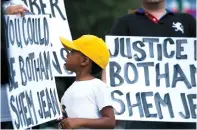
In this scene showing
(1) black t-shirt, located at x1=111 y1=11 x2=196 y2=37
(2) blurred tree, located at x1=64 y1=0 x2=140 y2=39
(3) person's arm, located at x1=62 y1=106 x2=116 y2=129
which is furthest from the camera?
(2) blurred tree, located at x1=64 y1=0 x2=140 y2=39

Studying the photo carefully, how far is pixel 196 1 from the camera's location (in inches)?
261

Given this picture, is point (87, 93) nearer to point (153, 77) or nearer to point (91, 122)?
point (91, 122)

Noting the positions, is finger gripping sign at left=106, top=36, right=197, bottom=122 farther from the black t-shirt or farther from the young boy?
the young boy

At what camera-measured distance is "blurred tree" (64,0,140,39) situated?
6.58m

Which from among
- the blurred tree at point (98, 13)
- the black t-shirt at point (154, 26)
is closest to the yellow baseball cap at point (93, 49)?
the black t-shirt at point (154, 26)

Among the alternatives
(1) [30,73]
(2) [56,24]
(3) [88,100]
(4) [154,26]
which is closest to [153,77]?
(4) [154,26]

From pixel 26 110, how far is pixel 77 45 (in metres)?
0.52

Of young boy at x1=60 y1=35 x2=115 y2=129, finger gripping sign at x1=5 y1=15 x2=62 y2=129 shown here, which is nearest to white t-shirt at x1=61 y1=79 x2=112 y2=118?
young boy at x1=60 y1=35 x2=115 y2=129

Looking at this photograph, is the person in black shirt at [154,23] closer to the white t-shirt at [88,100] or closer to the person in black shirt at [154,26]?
the person in black shirt at [154,26]

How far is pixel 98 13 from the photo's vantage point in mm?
6711

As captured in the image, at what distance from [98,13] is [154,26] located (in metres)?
0.86

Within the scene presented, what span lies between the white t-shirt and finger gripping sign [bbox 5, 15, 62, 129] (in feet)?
1.26

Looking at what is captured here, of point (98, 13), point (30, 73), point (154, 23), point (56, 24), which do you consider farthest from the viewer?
point (98, 13)

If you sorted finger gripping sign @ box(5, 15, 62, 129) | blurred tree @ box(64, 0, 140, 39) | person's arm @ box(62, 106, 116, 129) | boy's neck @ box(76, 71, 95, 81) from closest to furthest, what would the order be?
1. person's arm @ box(62, 106, 116, 129)
2. boy's neck @ box(76, 71, 95, 81)
3. finger gripping sign @ box(5, 15, 62, 129)
4. blurred tree @ box(64, 0, 140, 39)
